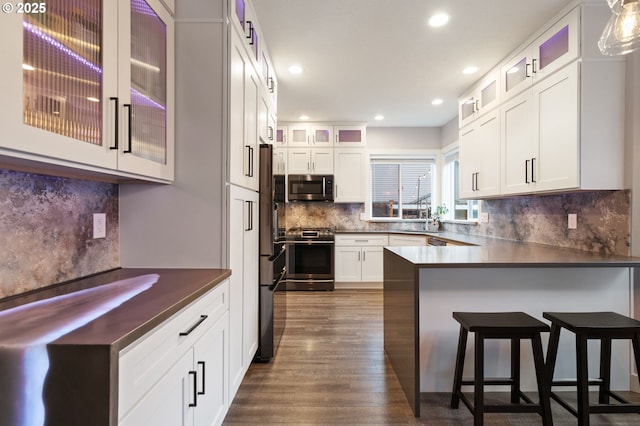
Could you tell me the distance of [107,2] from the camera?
3.91 feet

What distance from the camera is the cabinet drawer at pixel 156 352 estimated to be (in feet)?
2.71

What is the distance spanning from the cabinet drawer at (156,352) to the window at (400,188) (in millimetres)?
4602

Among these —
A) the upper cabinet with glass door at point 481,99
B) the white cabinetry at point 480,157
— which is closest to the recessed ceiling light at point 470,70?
the upper cabinet with glass door at point 481,99

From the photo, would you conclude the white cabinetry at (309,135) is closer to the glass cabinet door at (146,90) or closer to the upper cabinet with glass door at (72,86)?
the glass cabinet door at (146,90)

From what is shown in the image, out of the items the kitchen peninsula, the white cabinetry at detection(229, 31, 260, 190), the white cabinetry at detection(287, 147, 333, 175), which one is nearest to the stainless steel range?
the white cabinetry at detection(287, 147, 333, 175)

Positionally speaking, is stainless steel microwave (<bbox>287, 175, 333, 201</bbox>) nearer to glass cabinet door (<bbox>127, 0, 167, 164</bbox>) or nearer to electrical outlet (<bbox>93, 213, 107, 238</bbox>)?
glass cabinet door (<bbox>127, 0, 167, 164</bbox>)

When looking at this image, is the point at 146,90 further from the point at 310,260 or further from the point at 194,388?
the point at 310,260

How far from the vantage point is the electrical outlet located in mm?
1558

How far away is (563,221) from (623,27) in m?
1.77

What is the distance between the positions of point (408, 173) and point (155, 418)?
5357 millimetres

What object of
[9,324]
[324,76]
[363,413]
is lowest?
[363,413]

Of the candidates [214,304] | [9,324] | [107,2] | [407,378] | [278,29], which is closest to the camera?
[9,324]

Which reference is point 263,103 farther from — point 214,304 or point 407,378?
point 407,378

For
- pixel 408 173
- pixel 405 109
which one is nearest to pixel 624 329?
pixel 405 109
